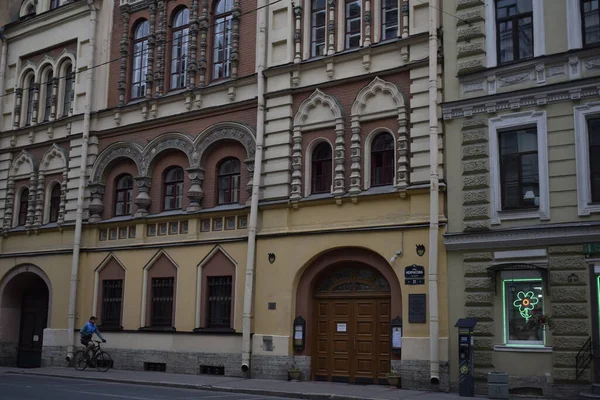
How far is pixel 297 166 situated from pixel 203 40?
6.64 metres

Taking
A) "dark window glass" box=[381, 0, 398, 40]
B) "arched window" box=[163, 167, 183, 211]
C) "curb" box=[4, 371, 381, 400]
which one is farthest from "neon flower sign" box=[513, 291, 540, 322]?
"arched window" box=[163, 167, 183, 211]

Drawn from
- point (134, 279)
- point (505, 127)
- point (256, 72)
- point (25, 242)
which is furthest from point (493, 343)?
point (25, 242)

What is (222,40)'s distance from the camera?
26812 mm

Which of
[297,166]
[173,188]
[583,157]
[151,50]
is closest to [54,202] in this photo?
[173,188]

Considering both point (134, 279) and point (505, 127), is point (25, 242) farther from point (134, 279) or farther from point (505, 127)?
point (505, 127)

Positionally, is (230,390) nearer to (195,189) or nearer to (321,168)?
(321,168)

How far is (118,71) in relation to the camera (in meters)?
29.7

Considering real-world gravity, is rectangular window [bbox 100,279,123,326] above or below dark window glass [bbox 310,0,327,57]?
below

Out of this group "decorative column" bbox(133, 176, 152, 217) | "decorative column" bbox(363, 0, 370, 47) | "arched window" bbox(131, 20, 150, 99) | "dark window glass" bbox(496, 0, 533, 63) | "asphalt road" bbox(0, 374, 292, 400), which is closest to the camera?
"asphalt road" bbox(0, 374, 292, 400)

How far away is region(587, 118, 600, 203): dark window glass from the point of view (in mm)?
18219

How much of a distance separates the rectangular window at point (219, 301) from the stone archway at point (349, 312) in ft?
9.21

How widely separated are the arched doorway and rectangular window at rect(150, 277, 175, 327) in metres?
6.34

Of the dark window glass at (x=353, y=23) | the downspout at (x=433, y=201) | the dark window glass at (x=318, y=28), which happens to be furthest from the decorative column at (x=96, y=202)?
the downspout at (x=433, y=201)

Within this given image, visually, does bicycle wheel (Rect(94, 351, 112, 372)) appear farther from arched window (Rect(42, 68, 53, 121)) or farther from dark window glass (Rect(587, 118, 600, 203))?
dark window glass (Rect(587, 118, 600, 203))
